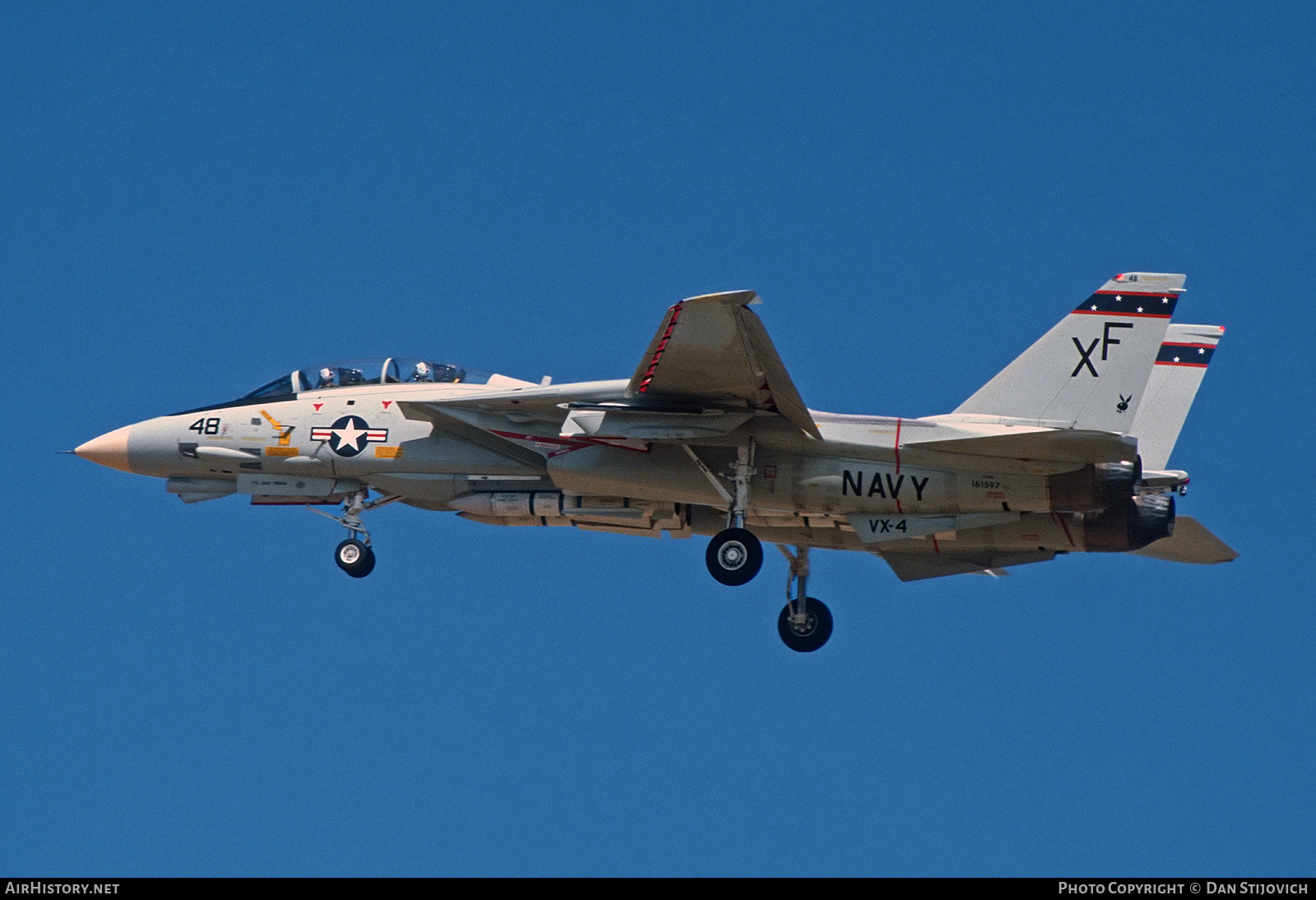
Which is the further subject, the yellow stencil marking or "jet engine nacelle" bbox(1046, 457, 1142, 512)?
the yellow stencil marking

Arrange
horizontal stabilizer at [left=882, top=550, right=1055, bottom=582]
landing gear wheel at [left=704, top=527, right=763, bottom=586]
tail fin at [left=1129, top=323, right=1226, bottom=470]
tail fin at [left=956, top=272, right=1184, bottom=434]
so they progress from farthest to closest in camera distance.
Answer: tail fin at [left=1129, top=323, right=1226, bottom=470] < horizontal stabilizer at [left=882, top=550, right=1055, bottom=582] < landing gear wheel at [left=704, top=527, right=763, bottom=586] < tail fin at [left=956, top=272, right=1184, bottom=434]

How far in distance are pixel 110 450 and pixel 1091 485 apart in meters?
12.8

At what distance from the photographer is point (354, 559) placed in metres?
22.1

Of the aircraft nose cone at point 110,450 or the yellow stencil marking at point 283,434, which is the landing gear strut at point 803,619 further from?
the aircraft nose cone at point 110,450

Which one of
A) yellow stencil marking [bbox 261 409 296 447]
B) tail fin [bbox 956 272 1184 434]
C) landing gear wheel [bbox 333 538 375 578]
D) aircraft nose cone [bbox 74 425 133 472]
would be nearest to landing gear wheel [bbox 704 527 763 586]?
tail fin [bbox 956 272 1184 434]

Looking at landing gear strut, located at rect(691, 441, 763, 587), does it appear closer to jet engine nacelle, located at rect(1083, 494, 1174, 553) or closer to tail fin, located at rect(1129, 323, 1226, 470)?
jet engine nacelle, located at rect(1083, 494, 1174, 553)

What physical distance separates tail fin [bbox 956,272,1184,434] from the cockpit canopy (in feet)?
24.1

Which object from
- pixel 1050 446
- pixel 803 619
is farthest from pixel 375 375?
pixel 1050 446

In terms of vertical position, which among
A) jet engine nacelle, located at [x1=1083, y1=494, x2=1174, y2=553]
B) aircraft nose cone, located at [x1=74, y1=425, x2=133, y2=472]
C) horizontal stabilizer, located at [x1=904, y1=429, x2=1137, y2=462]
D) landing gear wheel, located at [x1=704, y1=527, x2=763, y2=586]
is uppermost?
aircraft nose cone, located at [x1=74, y1=425, x2=133, y2=472]

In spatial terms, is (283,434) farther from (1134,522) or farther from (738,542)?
(1134,522)

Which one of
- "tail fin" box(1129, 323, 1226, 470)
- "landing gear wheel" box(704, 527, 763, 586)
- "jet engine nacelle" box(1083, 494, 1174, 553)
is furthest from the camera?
"tail fin" box(1129, 323, 1226, 470)

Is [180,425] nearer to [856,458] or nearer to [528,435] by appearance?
[528,435]

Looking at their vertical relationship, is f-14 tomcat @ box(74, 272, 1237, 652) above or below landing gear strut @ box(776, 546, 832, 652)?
above

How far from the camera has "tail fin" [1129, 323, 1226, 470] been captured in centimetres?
2198
